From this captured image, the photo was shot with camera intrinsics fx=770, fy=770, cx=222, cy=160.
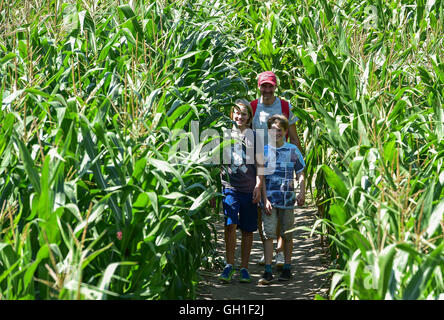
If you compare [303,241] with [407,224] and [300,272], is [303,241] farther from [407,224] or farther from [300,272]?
[407,224]

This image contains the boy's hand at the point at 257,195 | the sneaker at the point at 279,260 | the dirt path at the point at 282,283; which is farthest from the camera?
the sneaker at the point at 279,260

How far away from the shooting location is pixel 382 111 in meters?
4.80

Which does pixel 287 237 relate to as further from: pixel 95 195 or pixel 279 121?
pixel 95 195

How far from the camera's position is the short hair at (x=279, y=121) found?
5230mm

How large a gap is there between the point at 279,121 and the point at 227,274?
109 cm

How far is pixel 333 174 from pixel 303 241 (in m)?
2.69

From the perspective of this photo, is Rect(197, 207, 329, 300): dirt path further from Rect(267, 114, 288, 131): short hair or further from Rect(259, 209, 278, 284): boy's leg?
Rect(267, 114, 288, 131): short hair

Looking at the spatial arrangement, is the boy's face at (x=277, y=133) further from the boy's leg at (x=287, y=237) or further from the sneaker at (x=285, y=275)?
the sneaker at (x=285, y=275)

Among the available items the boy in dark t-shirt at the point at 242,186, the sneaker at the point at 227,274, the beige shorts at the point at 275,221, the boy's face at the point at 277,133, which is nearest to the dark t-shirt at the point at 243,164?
the boy in dark t-shirt at the point at 242,186

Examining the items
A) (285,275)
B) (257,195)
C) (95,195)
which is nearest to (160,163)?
(95,195)

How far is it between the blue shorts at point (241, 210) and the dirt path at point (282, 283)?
1.31ft

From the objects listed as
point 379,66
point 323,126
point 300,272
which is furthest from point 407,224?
point 379,66

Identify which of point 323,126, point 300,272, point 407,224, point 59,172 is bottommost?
point 300,272
